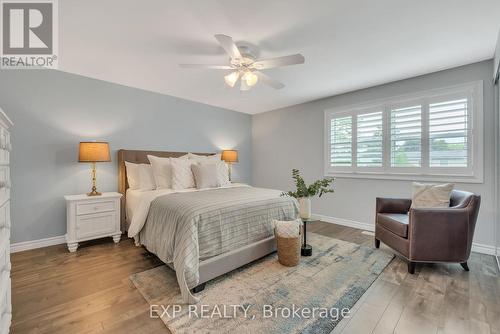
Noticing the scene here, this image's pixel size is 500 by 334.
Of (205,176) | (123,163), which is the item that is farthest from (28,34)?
(205,176)

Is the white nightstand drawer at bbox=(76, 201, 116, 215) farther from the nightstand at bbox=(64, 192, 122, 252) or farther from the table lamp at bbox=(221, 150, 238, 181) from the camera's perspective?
the table lamp at bbox=(221, 150, 238, 181)

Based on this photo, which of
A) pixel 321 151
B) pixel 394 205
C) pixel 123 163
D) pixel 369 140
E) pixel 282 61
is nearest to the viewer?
pixel 282 61

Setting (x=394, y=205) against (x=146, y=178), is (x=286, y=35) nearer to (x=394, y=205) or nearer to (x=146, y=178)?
(x=394, y=205)

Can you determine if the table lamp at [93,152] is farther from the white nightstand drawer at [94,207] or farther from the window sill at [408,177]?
the window sill at [408,177]

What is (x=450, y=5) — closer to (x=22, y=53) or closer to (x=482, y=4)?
(x=482, y=4)

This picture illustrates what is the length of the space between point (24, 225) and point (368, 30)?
15.0 ft

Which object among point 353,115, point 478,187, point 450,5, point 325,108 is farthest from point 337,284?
point 325,108

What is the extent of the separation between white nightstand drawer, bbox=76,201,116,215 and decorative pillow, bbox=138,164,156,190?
17.7 inches

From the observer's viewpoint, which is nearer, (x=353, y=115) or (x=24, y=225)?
(x=24, y=225)

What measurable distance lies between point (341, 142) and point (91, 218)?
13.4ft

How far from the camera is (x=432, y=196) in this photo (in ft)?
8.26

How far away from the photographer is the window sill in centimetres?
281

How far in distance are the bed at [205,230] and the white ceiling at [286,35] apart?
167 cm

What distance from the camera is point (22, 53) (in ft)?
8.12
